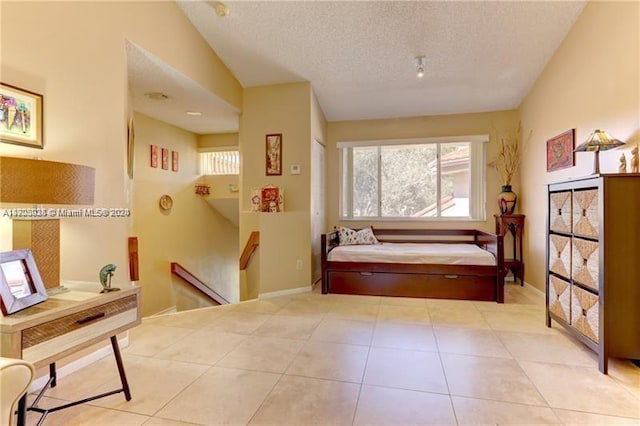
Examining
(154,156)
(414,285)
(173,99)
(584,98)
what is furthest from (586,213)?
(154,156)

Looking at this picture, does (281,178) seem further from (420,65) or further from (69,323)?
(69,323)

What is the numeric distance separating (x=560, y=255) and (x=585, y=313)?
51cm

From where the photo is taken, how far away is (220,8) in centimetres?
297

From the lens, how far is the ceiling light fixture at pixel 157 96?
3.64m

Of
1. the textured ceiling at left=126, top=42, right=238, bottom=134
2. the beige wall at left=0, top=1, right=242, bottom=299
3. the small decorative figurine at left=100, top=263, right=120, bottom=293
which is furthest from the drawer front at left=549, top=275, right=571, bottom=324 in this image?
the textured ceiling at left=126, top=42, right=238, bottom=134

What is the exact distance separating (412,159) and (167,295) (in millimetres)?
4398

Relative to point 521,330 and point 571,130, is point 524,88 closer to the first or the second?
point 571,130

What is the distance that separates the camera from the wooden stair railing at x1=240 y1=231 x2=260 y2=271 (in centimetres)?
416

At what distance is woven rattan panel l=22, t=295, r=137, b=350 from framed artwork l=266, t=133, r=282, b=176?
8.53ft

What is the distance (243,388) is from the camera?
1.86m

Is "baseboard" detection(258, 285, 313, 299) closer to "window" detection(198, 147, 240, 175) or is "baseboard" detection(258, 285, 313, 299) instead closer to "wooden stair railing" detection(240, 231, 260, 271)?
"wooden stair railing" detection(240, 231, 260, 271)

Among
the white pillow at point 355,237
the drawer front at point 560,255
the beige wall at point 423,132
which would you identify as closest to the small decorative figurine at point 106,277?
the white pillow at point 355,237

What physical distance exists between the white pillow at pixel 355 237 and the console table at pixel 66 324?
2.97 m

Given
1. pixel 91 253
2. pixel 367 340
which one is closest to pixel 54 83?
pixel 91 253
